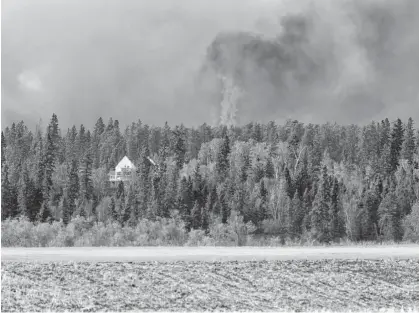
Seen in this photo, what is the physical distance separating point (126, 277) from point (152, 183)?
62.5 metres

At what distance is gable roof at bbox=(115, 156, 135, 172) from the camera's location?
345 feet

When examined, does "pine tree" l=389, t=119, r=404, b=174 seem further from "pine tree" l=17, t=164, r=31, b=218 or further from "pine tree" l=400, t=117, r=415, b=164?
"pine tree" l=17, t=164, r=31, b=218

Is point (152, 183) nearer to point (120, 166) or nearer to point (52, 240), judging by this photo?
point (120, 166)

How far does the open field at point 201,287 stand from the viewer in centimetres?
1727

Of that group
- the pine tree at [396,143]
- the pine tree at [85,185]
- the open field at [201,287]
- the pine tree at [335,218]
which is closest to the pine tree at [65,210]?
the pine tree at [85,185]

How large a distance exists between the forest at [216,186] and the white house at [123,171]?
69.8 inches

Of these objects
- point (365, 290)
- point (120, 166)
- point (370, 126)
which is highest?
point (370, 126)

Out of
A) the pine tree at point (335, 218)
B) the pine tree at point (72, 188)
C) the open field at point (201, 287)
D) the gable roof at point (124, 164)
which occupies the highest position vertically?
the gable roof at point (124, 164)

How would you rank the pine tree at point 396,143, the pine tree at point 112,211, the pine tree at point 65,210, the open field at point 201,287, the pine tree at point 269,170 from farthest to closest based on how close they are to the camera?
the pine tree at point 396,143 → the pine tree at point 269,170 → the pine tree at point 65,210 → the pine tree at point 112,211 → the open field at point 201,287

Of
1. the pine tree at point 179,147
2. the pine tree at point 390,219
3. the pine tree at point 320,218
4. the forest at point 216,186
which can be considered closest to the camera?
the forest at point 216,186

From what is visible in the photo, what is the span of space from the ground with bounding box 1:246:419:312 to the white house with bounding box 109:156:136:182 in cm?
7545

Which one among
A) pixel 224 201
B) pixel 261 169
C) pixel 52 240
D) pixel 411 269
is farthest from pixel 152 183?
pixel 411 269

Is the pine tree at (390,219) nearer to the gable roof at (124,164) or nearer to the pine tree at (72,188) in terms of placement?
the pine tree at (72,188)

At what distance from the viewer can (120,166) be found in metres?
106
